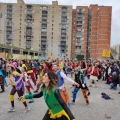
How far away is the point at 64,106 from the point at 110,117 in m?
4.20

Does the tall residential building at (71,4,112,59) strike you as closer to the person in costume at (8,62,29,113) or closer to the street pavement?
the street pavement

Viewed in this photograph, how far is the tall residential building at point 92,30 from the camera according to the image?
10038 cm

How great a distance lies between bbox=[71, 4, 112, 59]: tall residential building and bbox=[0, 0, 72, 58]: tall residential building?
18.5ft

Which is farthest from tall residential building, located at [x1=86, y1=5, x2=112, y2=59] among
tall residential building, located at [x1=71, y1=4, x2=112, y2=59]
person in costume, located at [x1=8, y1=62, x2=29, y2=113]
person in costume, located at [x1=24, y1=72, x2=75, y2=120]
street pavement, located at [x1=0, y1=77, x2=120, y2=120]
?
person in costume, located at [x1=24, y1=72, x2=75, y2=120]

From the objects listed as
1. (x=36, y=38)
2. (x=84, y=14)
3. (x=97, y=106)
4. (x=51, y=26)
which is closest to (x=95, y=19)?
(x=84, y=14)

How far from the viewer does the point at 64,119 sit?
402 centimetres

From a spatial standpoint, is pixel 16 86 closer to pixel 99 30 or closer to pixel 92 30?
pixel 99 30

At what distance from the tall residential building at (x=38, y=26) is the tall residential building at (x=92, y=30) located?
5.65m

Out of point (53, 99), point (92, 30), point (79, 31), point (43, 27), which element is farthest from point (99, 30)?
point (53, 99)

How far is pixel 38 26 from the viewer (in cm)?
9738

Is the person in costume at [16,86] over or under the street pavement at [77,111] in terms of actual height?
over

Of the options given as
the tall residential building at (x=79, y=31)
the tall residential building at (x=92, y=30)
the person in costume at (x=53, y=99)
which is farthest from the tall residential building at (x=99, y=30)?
the person in costume at (x=53, y=99)

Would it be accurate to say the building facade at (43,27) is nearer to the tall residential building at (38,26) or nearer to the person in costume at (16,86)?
the tall residential building at (38,26)

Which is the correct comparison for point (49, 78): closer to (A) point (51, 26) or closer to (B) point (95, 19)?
(A) point (51, 26)
